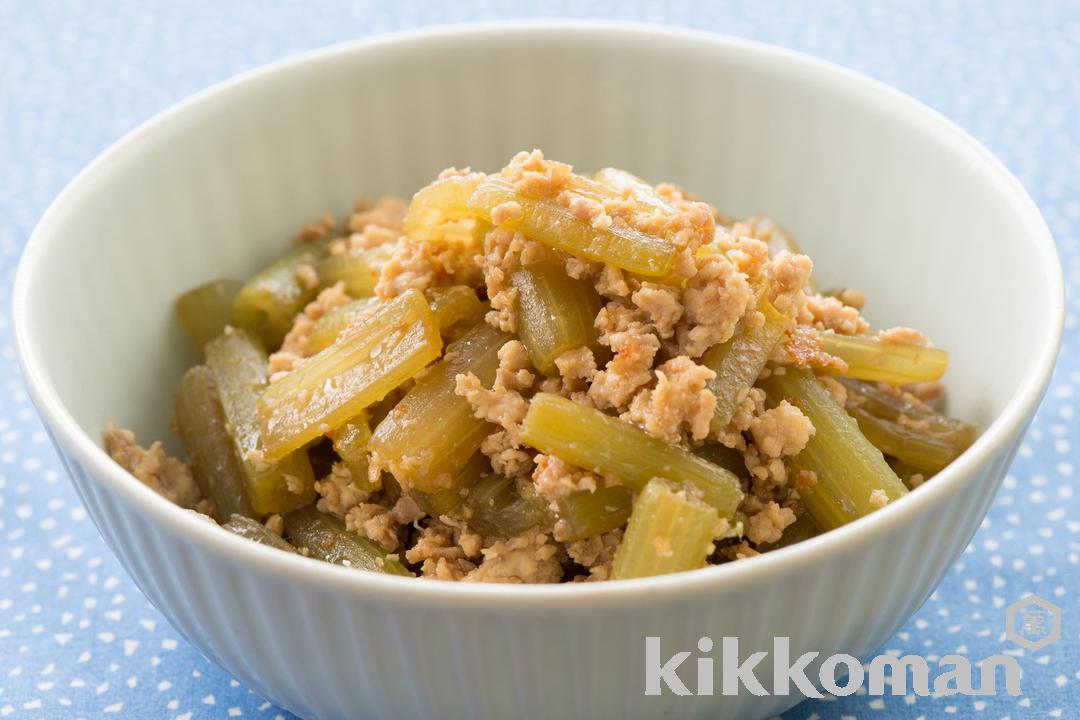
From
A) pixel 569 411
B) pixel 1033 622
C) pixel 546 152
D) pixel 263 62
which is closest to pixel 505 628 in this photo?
pixel 569 411

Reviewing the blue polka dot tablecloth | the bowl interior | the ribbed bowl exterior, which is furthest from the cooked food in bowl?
the blue polka dot tablecloth

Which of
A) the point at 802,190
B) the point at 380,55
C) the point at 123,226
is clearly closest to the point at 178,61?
the point at 380,55

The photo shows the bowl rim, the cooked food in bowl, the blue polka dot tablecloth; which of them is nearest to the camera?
the bowl rim

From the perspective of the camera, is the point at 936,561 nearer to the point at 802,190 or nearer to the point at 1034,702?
the point at 1034,702

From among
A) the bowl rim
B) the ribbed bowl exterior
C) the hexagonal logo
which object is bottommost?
the hexagonal logo

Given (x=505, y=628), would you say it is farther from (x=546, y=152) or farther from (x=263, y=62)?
(x=263, y=62)

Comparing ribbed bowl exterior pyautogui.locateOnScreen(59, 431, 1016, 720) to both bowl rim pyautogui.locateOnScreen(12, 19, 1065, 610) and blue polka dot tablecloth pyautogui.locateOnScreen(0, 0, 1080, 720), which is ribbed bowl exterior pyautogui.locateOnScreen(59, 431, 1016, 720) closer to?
bowl rim pyautogui.locateOnScreen(12, 19, 1065, 610)

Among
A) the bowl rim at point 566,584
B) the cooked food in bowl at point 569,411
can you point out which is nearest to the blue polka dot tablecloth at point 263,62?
the cooked food in bowl at point 569,411
